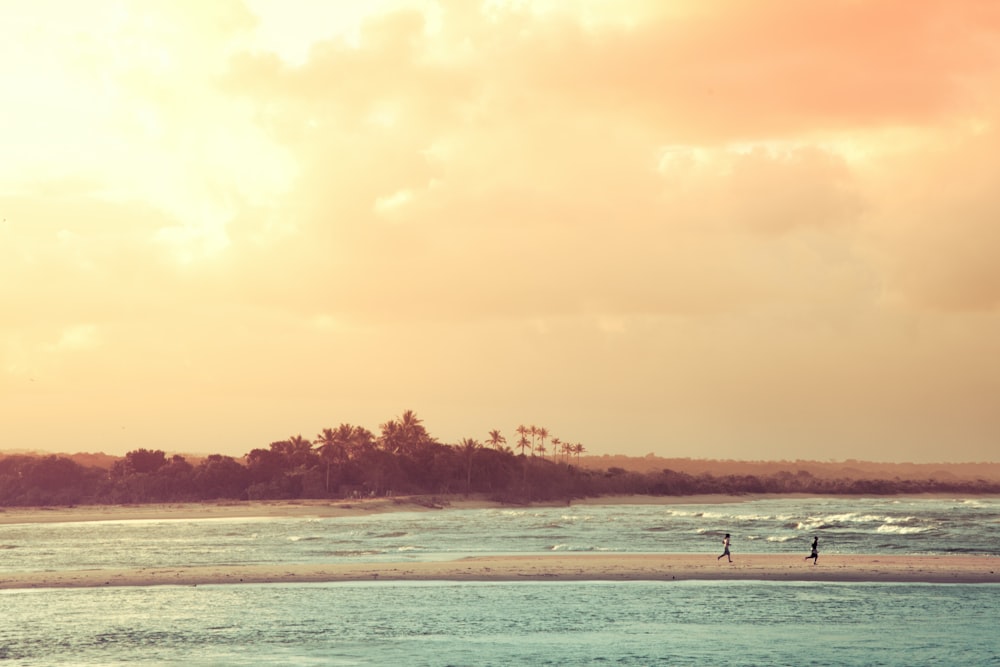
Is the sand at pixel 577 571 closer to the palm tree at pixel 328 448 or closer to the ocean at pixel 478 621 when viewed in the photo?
the ocean at pixel 478 621

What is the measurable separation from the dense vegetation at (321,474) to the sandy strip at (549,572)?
310 ft

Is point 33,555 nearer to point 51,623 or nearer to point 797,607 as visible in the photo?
point 51,623

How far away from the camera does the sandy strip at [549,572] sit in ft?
162

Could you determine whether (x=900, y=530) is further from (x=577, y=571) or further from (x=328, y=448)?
(x=328, y=448)

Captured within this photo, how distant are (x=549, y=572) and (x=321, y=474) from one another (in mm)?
108926

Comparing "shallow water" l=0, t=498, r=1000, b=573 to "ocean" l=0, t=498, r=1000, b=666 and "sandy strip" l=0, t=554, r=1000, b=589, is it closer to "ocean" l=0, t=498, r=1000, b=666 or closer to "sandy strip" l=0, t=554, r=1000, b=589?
"ocean" l=0, t=498, r=1000, b=666

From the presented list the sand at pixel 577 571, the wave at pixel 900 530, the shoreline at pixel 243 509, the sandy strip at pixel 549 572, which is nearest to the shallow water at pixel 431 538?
the wave at pixel 900 530

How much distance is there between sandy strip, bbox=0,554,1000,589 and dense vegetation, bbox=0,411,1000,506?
310 feet

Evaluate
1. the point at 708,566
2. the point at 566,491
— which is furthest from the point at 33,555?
the point at 566,491

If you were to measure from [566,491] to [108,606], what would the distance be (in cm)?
14754

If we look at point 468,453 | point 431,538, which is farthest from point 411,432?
point 431,538

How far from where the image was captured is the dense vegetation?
144 m

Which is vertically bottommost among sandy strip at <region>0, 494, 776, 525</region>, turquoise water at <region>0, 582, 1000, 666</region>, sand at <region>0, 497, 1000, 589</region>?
turquoise water at <region>0, 582, 1000, 666</region>

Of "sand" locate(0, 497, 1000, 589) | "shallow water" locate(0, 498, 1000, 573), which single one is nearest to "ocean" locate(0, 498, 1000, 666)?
"shallow water" locate(0, 498, 1000, 573)
